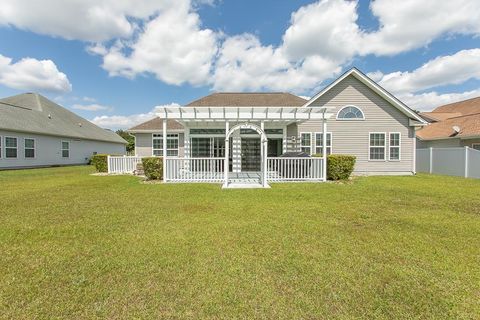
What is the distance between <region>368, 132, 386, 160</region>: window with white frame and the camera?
49.0 ft

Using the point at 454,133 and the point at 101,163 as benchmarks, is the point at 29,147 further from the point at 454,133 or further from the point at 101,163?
the point at 454,133

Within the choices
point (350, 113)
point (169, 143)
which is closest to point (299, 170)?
point (350, 113)

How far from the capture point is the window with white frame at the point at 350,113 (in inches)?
588

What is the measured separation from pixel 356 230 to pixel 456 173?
14.0m

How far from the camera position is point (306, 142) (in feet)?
49.4

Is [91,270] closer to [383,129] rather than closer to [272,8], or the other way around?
[272,8]

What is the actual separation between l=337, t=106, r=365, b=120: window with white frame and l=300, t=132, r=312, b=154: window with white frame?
85.5 inches

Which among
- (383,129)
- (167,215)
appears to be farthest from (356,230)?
(383,129)

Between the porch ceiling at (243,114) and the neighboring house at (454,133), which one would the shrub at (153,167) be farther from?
the neighboring house at (454,133)

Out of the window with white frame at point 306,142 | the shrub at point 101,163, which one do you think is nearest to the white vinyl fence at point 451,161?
the window with white frame at point 306,142

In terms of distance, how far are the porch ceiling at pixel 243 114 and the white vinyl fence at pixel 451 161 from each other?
9023mm

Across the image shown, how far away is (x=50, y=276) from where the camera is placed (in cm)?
319

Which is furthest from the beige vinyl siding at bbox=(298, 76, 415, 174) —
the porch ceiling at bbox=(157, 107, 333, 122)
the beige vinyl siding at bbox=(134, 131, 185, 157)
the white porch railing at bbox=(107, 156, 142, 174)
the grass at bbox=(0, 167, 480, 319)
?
the white porch railing at bbox=(107, 156, 142, 174)

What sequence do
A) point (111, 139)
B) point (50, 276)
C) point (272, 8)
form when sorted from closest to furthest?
point (50, 276) → point (272, 8) → point (111, 139)
